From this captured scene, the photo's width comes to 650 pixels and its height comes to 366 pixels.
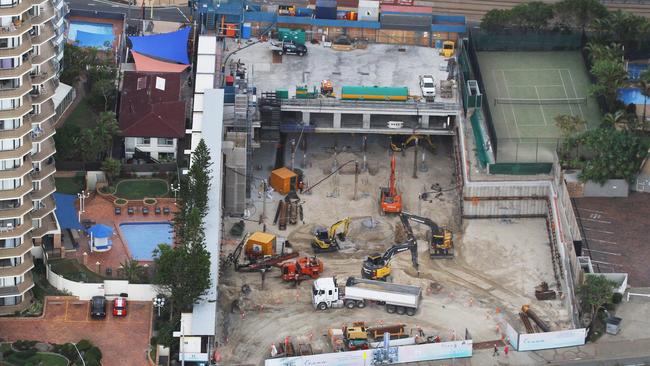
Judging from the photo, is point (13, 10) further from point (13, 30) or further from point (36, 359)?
point (36, 359)

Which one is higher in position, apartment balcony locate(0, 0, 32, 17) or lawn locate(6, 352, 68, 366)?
apartment balcony locate(0, 0, 32, 17)

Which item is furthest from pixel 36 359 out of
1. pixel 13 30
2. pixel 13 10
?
pixel 13 10

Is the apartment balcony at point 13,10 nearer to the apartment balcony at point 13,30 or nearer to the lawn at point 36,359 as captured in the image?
the apartment balcony at point 13,30

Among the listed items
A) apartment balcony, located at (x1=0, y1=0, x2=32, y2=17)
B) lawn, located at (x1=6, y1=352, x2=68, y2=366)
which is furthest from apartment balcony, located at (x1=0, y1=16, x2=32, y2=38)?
lawn, located at (x1=6, y1=352, x2=68, y2=366)

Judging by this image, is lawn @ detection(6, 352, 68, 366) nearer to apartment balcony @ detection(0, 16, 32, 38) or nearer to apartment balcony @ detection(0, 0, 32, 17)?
apartment balcony @ detection(0, 16, 32, 38)

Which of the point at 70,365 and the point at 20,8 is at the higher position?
the point at 20,8

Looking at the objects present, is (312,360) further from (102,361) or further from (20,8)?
(20,8)

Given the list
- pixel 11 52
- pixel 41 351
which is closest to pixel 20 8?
pixel 11 52
